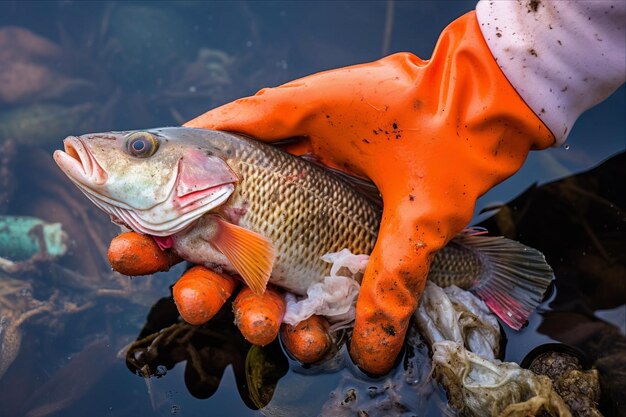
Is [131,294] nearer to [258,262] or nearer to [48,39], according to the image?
[258,262]

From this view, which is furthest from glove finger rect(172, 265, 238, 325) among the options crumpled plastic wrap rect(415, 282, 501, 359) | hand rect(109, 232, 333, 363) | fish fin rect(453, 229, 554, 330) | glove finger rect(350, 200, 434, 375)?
fish fin rect(453, 229, 554, 330)

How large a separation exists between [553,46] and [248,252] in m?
1.57

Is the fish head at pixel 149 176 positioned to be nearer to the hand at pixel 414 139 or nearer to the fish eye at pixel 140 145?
the fish eye at pixel 140 145

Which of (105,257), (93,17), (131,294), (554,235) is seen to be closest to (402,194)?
(554,235)

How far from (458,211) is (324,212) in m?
0.58

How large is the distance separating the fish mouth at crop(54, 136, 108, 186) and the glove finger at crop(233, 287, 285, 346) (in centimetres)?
77

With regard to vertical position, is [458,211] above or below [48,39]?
above

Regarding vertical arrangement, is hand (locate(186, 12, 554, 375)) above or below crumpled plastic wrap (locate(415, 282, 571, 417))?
above

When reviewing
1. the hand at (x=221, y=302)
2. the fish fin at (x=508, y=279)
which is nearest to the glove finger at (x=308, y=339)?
the hand at (x=221, y=302)

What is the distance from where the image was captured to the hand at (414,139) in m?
2.55

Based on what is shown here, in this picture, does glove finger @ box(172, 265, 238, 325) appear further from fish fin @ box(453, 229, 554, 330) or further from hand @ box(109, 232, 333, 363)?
fish fin @ box(453, 229, 554, 330)

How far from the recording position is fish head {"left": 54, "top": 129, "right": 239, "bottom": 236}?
2441 millimetres

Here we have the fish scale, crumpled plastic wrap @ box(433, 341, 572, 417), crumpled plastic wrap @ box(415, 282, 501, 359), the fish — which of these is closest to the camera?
crumpled plastic wrap @ box(433, 341, 572, 417)

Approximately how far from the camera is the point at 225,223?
2.50 metres
